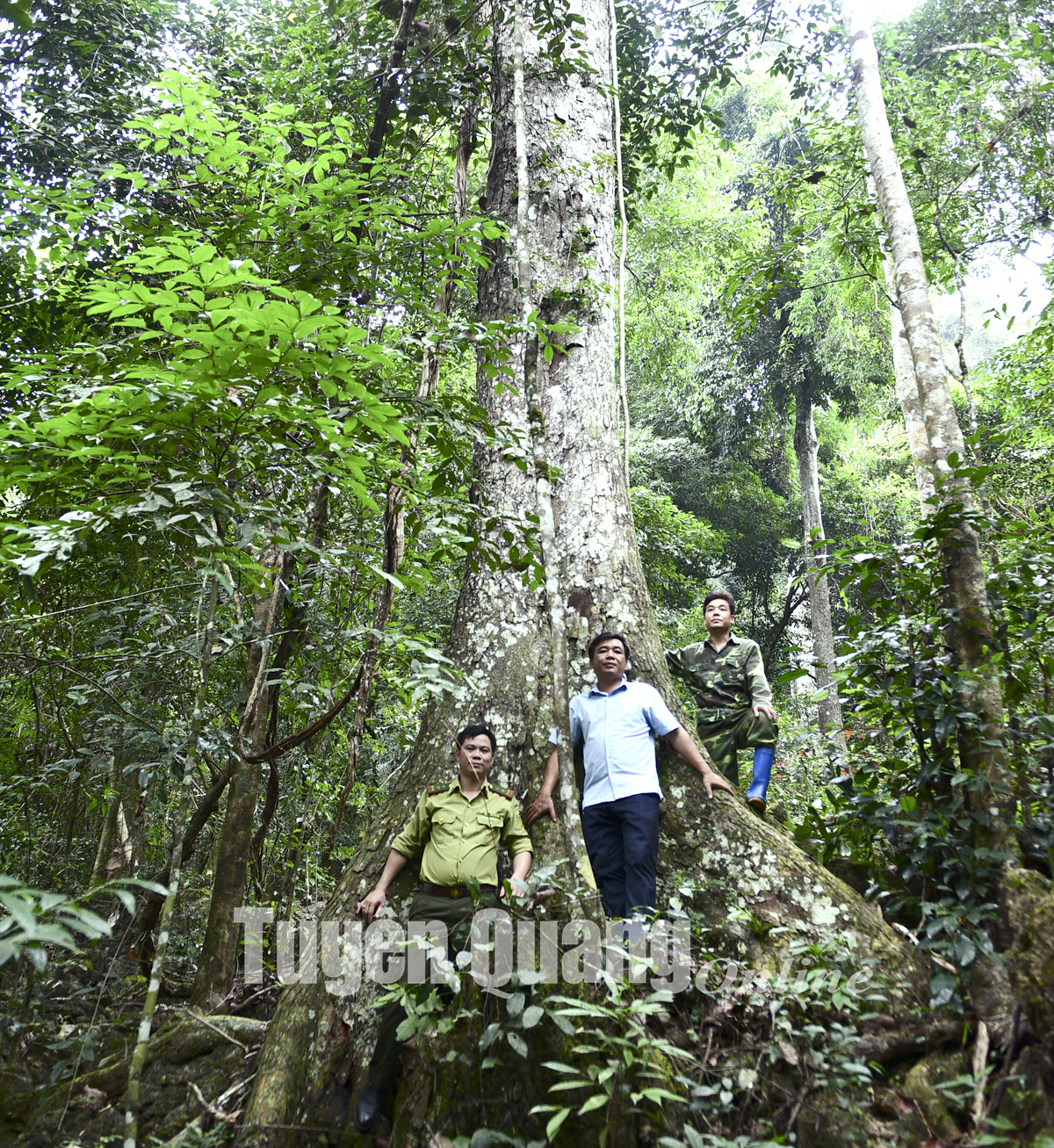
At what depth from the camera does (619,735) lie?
3436mm

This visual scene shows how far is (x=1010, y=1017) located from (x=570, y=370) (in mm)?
3599

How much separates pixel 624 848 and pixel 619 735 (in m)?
0.49

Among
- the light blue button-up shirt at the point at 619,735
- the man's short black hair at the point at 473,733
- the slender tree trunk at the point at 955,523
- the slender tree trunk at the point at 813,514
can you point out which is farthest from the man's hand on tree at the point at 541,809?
the slender tree trunk at the point at 813,514

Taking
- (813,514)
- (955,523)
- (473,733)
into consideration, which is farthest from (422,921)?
(813,514)

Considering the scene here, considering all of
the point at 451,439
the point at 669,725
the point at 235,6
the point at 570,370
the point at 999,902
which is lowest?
the point at 999,902

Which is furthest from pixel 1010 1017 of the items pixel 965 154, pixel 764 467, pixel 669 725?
pixel 764 467

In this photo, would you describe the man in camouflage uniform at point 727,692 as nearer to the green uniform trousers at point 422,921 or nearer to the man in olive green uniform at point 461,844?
the man in olive green uniform at point 461,844

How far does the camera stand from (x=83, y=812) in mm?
6262

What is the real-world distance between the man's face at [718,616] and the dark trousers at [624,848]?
1.34 metres

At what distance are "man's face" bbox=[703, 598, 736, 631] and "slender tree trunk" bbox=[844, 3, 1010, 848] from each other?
1242mm

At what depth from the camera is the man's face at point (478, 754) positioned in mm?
3207

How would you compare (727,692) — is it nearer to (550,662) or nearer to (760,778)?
(760,778)

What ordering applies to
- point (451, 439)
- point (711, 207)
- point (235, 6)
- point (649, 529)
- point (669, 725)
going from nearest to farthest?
point (451, 439) → point (669, 725) → point (235, 6) → point (649, 529) → point (711, 207)

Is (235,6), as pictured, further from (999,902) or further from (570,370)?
(999,902)
